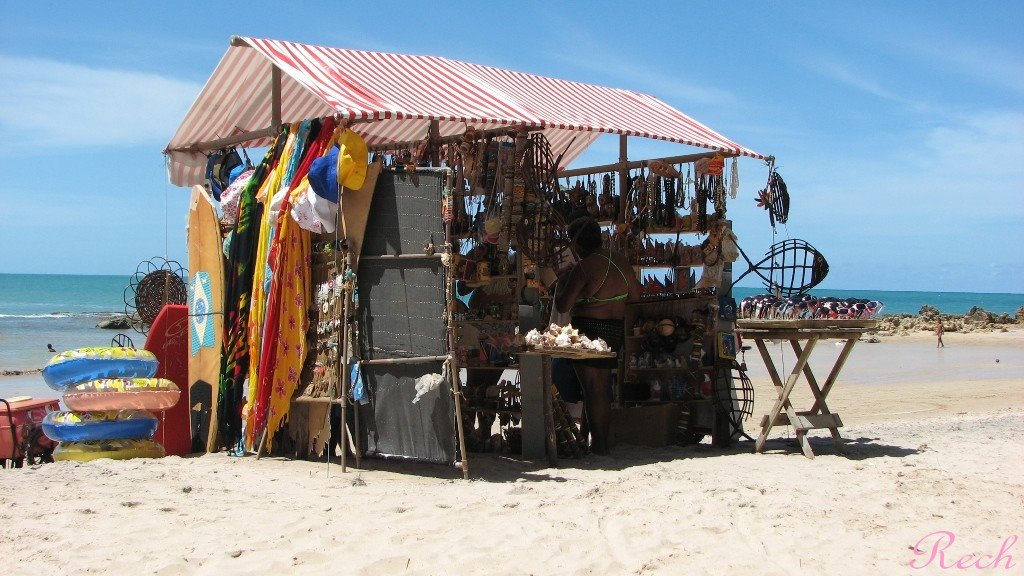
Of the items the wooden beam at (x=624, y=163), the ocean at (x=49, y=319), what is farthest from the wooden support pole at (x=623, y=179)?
the ocean at (x=49, y=319)

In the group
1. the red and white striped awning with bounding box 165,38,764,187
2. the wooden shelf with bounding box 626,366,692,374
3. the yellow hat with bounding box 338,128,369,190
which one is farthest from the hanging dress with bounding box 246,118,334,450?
the wooden shelf with bounding box 626,366,692,374

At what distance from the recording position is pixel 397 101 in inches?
255

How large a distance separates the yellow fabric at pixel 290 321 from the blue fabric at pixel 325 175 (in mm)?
463

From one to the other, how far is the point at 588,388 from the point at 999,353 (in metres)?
22.8

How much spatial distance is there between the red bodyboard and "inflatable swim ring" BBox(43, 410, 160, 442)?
467 millimetres

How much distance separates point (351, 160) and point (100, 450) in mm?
2734

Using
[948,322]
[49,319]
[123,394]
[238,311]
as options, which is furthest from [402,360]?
[49,319]

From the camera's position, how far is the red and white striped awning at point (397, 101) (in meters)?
6.46

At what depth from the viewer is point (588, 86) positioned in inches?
365


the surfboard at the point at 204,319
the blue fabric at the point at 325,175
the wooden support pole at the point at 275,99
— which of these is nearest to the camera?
the blue fabric at the point at 325,175

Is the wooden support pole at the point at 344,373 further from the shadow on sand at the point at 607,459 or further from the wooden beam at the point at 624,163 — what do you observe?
the wooden beam at the point at 624,163

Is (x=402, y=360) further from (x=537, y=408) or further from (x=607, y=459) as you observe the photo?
(x=607, y=459)

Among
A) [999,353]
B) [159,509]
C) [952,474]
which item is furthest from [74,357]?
[999,353]

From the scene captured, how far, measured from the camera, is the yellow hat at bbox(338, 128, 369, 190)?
6.28 metres
